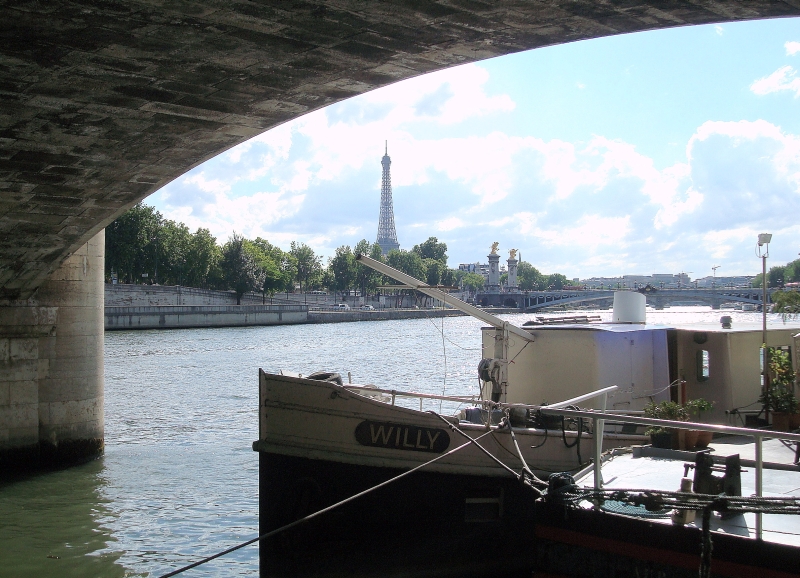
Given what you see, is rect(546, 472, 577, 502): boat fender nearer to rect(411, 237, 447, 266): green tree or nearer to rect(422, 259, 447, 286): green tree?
rect(422, 259, 447, 286): green tree

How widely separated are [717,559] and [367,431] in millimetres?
4348

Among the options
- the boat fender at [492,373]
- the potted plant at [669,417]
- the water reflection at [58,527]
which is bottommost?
the water reflection at [58,527]

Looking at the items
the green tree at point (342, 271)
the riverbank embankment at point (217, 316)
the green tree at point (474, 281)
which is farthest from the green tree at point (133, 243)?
the green tree at point (474, 281)

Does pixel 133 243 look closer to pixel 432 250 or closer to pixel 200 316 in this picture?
pixel 200 316

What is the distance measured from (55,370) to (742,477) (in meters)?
13.3

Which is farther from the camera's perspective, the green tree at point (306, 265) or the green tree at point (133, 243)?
the green tree at point (306, 265)

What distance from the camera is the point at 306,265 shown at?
12812cm

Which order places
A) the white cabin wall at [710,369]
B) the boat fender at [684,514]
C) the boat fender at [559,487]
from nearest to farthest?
the boat fender at [684,514] < the boat fender at [559,487] < the white cabin wall at [710,369]

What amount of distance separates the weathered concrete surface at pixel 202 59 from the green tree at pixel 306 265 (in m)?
114

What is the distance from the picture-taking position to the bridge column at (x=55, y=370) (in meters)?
15.8

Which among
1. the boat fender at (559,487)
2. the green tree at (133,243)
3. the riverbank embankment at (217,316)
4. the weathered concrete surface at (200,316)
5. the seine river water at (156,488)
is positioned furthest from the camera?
the green tree at (133,243)

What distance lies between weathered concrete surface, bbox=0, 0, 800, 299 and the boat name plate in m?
4.30

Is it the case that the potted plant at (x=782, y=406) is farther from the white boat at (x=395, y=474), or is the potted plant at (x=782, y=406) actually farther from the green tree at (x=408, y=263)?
the green tree at (x=408, y=263)

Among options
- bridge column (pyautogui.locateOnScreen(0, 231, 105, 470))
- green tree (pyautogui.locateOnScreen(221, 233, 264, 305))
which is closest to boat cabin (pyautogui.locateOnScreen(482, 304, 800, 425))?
bridge column (pyautogui.locateOnScreen(0, 231, 105, 470))
